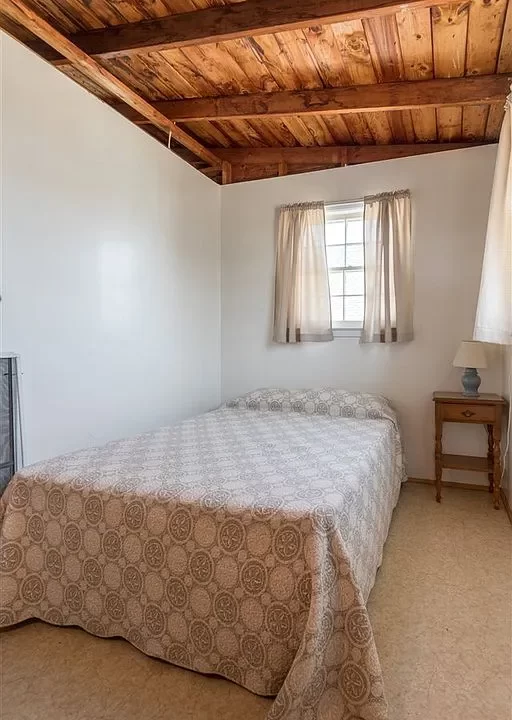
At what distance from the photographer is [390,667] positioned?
1575 millimetres

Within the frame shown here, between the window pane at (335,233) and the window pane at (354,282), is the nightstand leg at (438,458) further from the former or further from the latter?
the window pane at (335,233)

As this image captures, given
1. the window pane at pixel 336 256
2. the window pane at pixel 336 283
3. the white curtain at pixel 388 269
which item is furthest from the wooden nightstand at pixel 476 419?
the window pane at pixel 336 256

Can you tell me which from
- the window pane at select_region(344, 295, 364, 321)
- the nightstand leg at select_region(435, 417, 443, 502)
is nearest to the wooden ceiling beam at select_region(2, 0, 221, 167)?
the window pane at select_region(344, 295, 364, 321)

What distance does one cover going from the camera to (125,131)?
299 centimetres

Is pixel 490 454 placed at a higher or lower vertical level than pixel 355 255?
lower

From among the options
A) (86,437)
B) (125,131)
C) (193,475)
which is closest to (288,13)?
(125,131)

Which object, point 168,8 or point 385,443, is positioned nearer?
point 168,8

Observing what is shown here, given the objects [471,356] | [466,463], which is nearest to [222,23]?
[471,356]

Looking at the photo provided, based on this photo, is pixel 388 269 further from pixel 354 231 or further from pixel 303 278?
pixel 303 278

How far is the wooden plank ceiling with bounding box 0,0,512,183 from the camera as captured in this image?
2.30 meters

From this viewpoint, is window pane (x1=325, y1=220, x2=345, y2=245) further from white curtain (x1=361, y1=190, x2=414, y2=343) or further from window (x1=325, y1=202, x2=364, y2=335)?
white curtain (x1=361, y1=190, x2=414, y2=343)

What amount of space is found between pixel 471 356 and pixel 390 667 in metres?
2.17

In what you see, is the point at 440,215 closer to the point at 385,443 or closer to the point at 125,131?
the point at 385,443

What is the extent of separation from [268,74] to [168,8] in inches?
30.1
